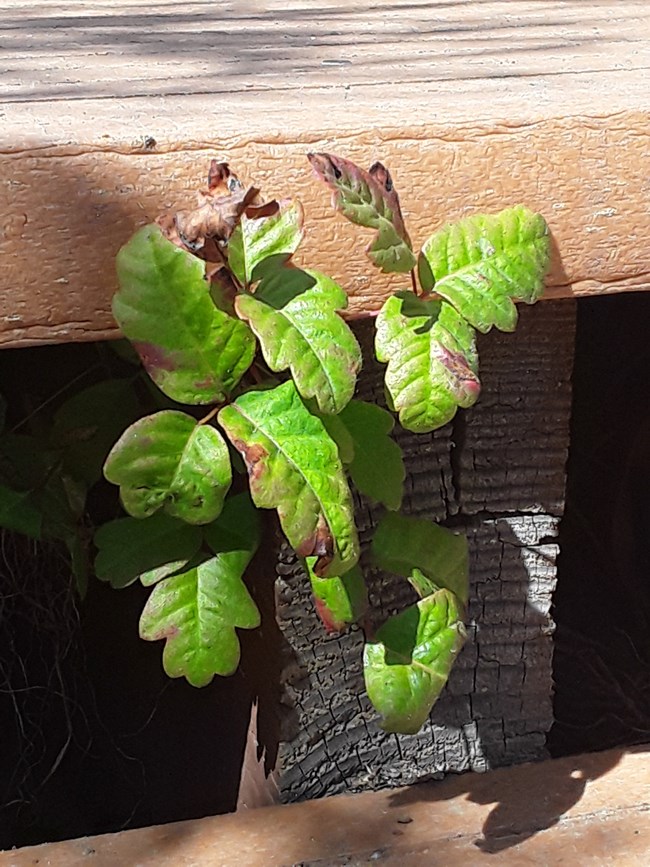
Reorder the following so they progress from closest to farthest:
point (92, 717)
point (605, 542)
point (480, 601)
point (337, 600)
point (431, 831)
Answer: point (337, 600) → point (431, 831) → point (480, 601) → point (92, 717) → point (605, 542)

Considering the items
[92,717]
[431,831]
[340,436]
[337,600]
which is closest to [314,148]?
[340,436]

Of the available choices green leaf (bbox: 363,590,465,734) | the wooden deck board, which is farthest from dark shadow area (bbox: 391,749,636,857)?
green leaf (bbox: 363,590,465,734)

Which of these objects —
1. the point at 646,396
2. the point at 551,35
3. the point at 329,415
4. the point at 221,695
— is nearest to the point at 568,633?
the point at 646,396

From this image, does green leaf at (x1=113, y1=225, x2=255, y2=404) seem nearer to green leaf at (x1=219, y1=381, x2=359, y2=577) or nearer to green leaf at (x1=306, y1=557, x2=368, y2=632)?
green leaf at (x1=219, y1=381, x2=359, y2=577)

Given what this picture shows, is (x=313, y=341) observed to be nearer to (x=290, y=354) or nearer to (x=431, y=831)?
(x=290, y=354)

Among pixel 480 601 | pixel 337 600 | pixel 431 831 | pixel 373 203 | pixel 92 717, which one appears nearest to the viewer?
pixel 373 203

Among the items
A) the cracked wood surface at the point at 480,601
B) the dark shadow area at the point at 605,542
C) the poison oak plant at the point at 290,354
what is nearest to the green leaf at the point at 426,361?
the poison oak plant at the point at 290,354

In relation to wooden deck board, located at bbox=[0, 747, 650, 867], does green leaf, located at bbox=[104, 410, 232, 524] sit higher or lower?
higher
